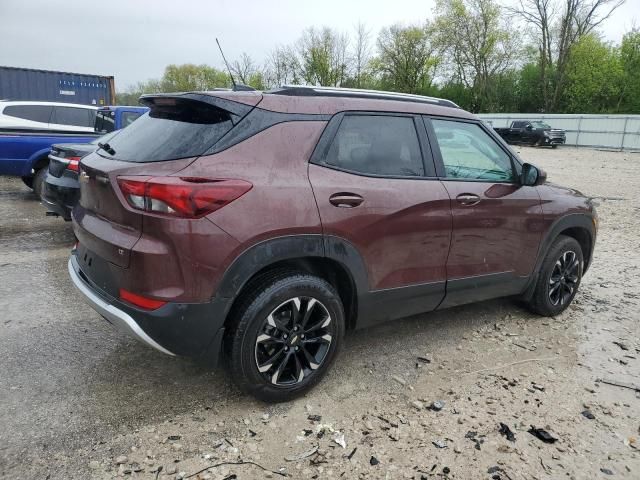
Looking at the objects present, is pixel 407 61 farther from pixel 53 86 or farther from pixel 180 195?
pixel 180 195

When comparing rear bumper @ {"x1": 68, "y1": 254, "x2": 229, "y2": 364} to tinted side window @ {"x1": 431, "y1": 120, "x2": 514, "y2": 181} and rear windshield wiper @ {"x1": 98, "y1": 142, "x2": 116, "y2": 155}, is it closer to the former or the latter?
rear windshield wiper @ {"x1": 98, "y1": 142, "x2": 116, "y2": 155}

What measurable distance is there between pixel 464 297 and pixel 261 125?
2013 millimetres

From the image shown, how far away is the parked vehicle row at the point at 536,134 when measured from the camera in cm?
2833

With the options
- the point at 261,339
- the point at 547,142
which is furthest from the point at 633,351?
the point at 547,142

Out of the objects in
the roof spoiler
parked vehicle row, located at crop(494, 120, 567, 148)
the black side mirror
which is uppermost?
parked vehicle row, located at crop(494, 120, 567, 148)

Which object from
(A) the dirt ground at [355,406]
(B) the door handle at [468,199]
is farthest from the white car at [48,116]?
(B) the door handle at [468,199]

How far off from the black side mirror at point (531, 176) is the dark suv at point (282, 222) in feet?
0.57

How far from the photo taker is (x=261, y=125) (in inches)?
103

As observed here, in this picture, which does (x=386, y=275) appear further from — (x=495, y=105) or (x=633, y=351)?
(x=495, y=105)

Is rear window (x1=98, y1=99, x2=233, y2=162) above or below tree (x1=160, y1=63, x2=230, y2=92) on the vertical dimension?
below

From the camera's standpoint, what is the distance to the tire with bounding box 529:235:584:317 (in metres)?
4.09

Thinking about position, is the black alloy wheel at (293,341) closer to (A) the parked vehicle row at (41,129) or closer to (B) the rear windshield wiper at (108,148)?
(B) the rear windshield wiper at (108,148)

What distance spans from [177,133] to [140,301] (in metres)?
0.93

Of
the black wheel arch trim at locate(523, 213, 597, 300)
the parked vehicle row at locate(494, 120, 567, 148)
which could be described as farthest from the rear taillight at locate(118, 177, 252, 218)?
the parked vehicle row at locate(494, 120, 567, 148)
